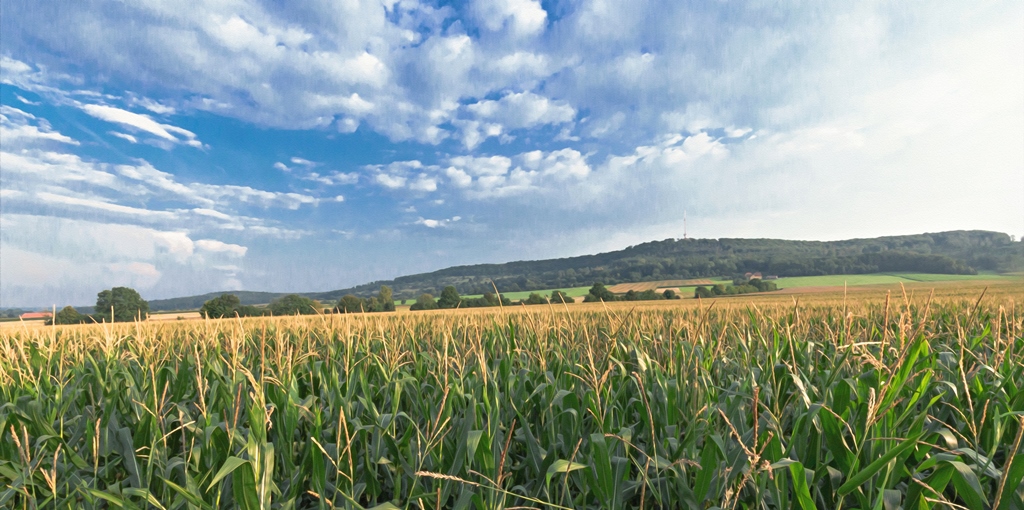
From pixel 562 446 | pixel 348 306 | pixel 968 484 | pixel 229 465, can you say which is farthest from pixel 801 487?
pixel 348 306

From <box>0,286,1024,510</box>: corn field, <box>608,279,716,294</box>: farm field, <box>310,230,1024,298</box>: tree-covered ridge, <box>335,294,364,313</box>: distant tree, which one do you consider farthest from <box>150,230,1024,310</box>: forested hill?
<box>0,286,1024,510</box>: corn field

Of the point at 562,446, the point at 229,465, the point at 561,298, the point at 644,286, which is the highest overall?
the point at 561,298

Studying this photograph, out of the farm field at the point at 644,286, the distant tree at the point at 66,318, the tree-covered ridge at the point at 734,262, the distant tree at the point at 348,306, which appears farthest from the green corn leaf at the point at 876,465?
the tree-covered ridge at the point at 734,262

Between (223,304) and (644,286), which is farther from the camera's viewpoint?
(644,286)

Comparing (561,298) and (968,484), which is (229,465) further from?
(968,484)

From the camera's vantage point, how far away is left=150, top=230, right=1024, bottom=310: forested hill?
88.8 m

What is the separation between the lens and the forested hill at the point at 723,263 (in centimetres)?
8881

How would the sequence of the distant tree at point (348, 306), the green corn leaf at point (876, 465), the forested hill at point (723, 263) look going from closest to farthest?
1. the green corn leaf at point (876, 465)
2. the distant tree at point (348, 306)
3. the forested hill at point (723, 263)

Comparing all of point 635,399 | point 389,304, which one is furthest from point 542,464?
point 389,304

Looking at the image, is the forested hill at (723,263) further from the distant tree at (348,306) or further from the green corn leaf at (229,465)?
the green corn leaf at (229,465)

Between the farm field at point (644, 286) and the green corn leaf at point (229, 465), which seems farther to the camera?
the farm field at point (644, 286)

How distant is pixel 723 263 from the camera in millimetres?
105188

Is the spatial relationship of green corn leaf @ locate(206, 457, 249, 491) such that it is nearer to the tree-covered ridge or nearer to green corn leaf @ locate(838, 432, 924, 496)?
green corn leaf @ locate(838, 432, 924, 496)

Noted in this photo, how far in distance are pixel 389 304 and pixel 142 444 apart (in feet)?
156
